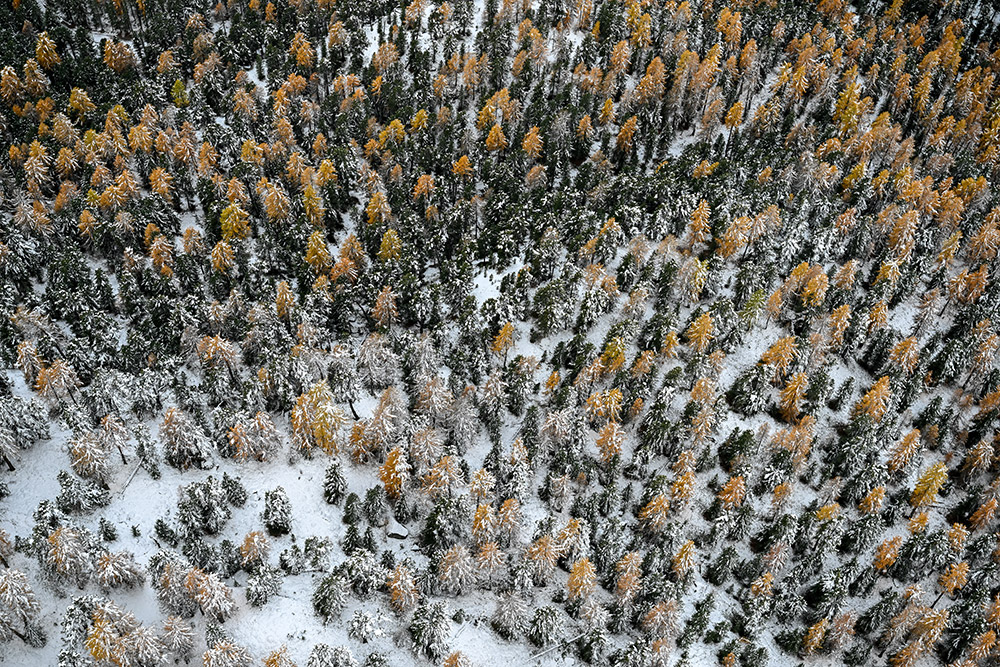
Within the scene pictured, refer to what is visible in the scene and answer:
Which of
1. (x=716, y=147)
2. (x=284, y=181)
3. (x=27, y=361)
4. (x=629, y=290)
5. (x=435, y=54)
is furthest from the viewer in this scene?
(x=435, y=54)

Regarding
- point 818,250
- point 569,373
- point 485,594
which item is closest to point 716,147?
point 818,250

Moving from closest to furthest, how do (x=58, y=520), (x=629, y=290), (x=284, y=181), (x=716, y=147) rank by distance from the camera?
(x=58, y=520), (x=629, y=290), (x=284, y=181), (x=716, y=147)

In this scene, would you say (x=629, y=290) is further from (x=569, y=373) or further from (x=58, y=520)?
(x=58, y=520)

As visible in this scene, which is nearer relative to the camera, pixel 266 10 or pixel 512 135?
pixel 512 135

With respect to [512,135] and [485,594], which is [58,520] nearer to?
[485,594]

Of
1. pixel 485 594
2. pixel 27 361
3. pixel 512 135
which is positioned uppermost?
pixel 512 135

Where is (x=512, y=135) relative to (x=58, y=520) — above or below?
above

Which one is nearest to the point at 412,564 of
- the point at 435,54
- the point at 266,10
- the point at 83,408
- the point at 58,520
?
the point at 58,520
